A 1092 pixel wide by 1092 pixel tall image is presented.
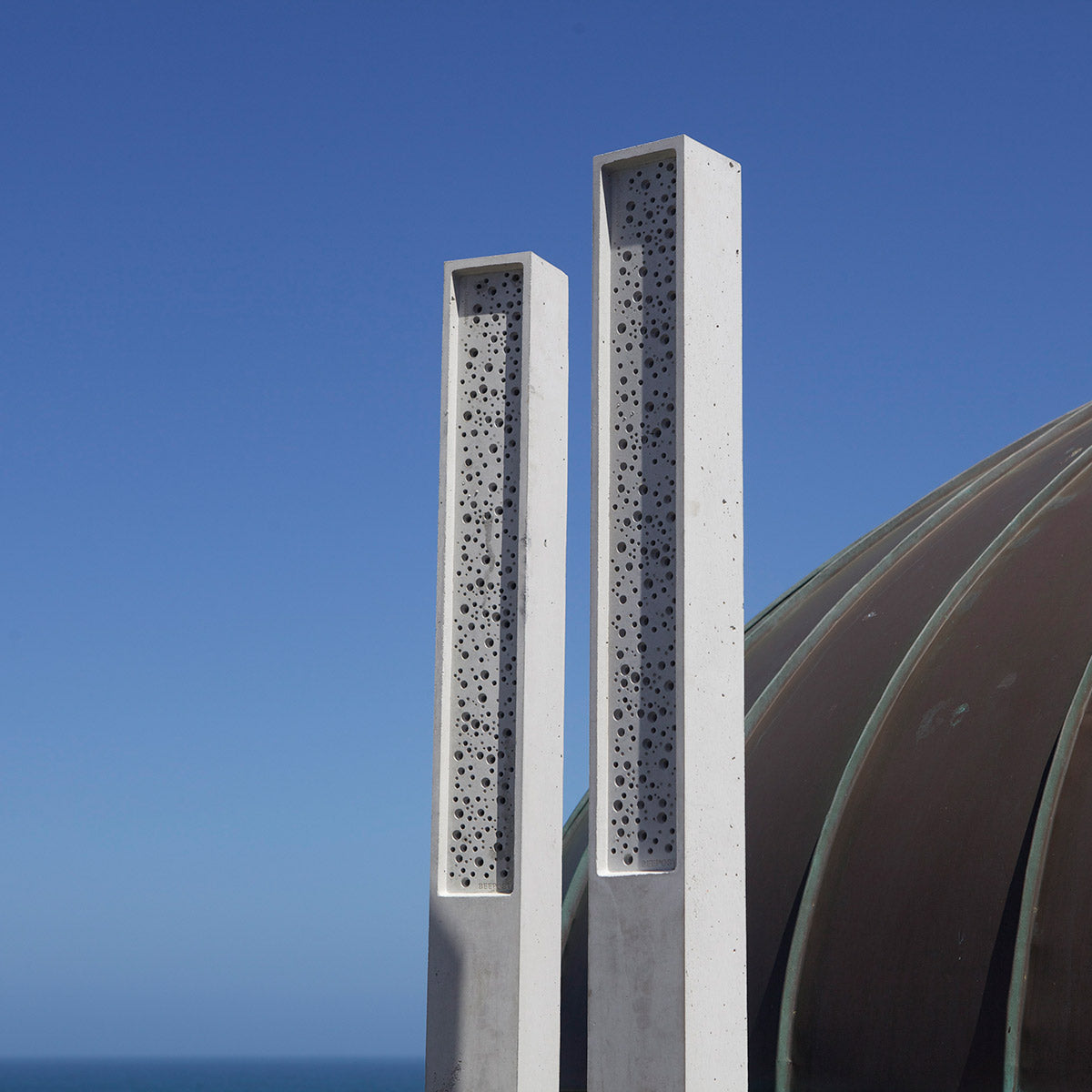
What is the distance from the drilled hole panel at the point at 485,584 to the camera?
359 inches

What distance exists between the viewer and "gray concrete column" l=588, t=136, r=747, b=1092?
793 cm

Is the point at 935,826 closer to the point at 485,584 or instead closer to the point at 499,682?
the point at 499,682

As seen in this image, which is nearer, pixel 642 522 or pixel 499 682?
pixel 642 522

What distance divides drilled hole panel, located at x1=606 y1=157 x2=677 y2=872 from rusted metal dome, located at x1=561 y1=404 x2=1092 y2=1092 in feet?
7.66

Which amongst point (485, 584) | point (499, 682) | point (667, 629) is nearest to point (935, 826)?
point (667, 629)

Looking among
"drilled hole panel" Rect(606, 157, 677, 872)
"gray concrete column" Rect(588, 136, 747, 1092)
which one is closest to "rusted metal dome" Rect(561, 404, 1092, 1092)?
"gray concrete column" Rect(588, 136, 747, 1092)

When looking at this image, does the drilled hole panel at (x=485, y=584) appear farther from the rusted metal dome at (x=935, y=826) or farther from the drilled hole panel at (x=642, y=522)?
the rusted metal dome at (x=935, y=826)

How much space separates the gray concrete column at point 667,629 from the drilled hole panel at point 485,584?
2.90 ft

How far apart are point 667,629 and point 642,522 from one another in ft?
1.99

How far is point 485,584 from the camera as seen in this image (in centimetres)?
935

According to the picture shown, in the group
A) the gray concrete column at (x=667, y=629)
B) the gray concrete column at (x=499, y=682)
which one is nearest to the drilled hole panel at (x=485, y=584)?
the gray concrete column at (x=499, y=682)

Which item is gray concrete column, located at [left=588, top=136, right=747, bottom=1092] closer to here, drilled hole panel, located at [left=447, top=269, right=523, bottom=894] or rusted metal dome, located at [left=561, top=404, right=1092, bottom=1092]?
drilled hole panel, located at [left=447, top=269, right=523, bottom=894]

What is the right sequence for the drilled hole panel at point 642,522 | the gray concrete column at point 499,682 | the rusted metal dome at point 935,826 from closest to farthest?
1. the drilled hole panel at point 642,522
2. the gray concrete column at point 499,682
3. the rusted metal dome at point 935,826

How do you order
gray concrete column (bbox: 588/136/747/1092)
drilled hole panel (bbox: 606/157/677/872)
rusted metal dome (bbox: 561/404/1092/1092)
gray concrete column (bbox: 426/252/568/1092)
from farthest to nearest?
rusted metal dome (bbox: 561/404/1092/1092), gray concrete column (bbox: 426/252/568/1092), drilled hole panel (bbox: 606/157/677/872), gray concrete column (bbox: 588/136/747/1092)
